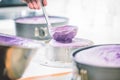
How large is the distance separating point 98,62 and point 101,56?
0.26 ft

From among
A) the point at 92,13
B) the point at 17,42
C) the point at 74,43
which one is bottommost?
the point at 92,13

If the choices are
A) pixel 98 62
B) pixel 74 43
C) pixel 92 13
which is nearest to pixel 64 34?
pixel 74 43

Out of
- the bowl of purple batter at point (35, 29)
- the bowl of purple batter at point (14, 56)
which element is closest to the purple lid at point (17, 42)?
the bowl of purple batter at point (14, 56)

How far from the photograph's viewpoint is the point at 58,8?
100 inches

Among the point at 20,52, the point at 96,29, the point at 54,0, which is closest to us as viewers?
the point at 20,52

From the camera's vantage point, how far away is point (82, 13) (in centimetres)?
234

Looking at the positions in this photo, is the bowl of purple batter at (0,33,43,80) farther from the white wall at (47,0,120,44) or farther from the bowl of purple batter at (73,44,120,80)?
the white wall at (47,0,120,44)

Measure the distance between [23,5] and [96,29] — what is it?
3.35 feet

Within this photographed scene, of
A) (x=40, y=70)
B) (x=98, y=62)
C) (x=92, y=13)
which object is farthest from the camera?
(x=92, y=13)

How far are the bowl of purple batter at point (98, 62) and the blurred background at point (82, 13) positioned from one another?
31.4 inches

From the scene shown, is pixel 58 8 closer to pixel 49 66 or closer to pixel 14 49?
pixel 49 66

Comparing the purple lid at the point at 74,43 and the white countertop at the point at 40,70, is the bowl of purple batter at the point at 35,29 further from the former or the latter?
the white countertop at the point at 40,70


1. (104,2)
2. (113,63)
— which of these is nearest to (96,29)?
(104,2)

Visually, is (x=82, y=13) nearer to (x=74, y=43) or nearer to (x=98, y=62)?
(x=74, y=43)
